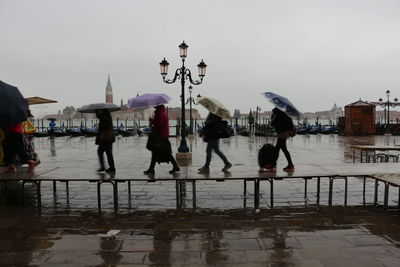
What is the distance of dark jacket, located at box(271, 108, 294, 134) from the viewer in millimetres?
6137

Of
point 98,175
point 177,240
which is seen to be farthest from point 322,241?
point 98,175

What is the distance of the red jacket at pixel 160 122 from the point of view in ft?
20.0

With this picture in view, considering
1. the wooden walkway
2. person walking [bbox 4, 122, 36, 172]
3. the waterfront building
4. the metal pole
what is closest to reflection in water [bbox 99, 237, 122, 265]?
the wooden walkway

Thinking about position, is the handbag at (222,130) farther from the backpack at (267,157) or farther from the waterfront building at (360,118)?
the waterfront building at (360,118)

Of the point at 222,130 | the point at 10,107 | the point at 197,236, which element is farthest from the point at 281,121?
the point at 10,107

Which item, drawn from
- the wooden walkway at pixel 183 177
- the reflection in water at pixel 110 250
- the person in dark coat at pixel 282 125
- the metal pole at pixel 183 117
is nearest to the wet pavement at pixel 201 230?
the reflection in water at pixel 110 250

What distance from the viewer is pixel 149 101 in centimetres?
609

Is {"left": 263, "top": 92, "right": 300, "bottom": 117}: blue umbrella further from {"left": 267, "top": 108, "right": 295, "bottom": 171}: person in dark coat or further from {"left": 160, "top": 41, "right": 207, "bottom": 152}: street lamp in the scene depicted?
{"left": 160, "top": 41, "right": 207, "bottom": 152}: street lamp

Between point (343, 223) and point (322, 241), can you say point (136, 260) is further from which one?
point (343, 223)

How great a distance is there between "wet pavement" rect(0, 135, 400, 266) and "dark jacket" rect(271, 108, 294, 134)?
69 centimetres

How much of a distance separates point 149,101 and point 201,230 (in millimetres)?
2358

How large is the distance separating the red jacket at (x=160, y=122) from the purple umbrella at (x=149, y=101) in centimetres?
10

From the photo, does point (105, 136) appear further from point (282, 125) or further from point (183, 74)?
point (183, 74)

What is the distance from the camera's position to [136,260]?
3.68 meters
